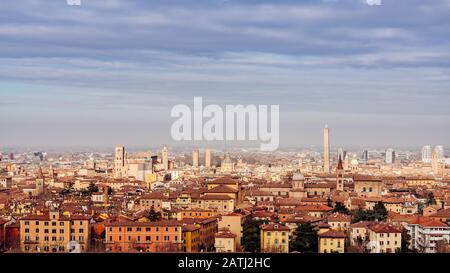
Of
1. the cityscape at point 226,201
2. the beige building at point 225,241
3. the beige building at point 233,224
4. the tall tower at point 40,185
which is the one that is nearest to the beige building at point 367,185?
the cityscape at point 226,201

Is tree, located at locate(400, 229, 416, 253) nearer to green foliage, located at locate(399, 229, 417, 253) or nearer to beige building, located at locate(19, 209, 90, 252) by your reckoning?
green foliage, located at locate(399, 229, 417, 253)

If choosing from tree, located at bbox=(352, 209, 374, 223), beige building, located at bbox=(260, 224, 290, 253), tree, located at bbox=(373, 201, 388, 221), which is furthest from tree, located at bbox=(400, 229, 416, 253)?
tree, located at bbox=(373, 201, 388, 221)

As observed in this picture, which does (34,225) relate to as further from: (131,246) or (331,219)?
(331,219)

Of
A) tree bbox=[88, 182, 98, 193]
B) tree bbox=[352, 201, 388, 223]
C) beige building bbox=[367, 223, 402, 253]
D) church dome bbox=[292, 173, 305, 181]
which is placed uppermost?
church dome bbox=[292, 173, 305, 181]

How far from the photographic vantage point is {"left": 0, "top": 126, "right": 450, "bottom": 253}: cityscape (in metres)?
6.98

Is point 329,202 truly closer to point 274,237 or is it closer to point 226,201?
point 226,201

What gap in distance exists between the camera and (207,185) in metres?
12.2

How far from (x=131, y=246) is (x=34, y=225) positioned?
1.93 metres

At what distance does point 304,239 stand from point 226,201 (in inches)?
169

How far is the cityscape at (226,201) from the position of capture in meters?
6.98

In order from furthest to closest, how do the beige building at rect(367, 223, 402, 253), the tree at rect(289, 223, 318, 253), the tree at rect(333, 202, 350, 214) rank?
the tree at rect(333, 202, 350, 214) < the beige building at rect(367, 223, 402, 253) < the tree at rect(289, 223, 318, 253)

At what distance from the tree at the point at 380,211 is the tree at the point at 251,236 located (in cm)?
291

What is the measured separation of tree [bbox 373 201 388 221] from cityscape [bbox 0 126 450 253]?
5 centimetres
